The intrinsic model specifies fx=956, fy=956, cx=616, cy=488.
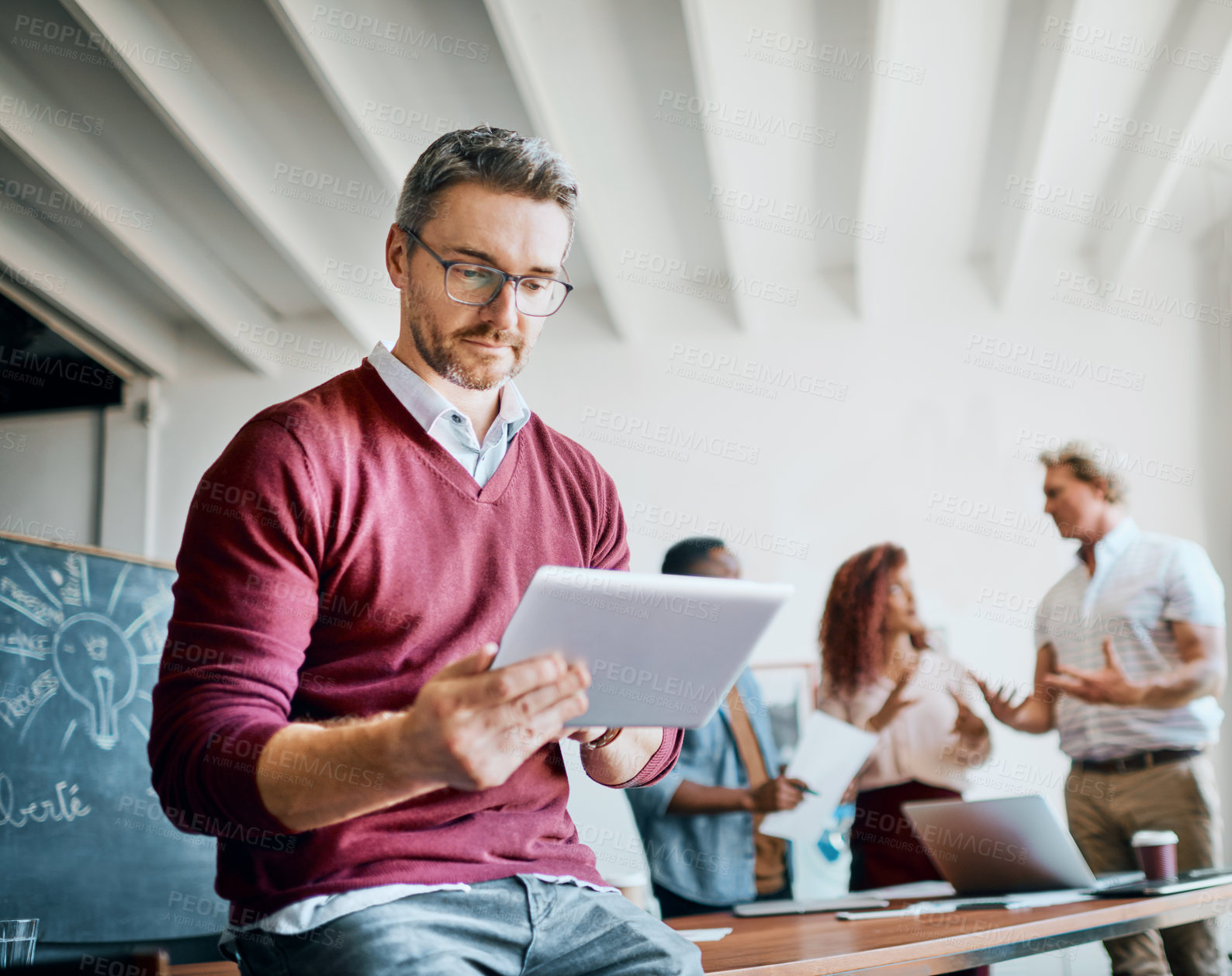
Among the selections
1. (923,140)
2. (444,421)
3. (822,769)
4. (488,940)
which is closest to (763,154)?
(923,140)

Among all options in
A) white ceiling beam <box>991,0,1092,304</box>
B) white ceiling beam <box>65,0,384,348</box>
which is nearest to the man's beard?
white ceiling beam <box>65,0,384,348</box>

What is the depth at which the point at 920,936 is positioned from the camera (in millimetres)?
1467

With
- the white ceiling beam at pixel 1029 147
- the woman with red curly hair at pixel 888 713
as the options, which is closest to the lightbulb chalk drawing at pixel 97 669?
the woman with red curly hair at pixel 888 713

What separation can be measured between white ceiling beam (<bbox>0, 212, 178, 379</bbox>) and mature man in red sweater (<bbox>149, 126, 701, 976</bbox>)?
141 inches

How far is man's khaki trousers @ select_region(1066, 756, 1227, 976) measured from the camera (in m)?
2.60

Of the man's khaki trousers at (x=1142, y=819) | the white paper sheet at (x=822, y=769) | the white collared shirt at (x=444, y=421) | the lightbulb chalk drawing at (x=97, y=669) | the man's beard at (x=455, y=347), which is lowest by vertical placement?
the man's khaki trousers at (x=1142, y=819)

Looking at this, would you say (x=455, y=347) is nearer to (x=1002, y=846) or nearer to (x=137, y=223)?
(x=1002, y=846)

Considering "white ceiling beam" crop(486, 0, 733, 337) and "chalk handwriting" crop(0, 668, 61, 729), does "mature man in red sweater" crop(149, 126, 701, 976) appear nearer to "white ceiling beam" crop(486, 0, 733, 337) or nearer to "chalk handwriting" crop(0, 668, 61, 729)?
"white ceiling beam" crop(486, 0, 733, 337)

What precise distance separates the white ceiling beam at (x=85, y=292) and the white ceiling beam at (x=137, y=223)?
340 millimetres

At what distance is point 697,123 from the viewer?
3.85 metres

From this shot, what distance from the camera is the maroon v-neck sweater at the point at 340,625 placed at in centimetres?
89

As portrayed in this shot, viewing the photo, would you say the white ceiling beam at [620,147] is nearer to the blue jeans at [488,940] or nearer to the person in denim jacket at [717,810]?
the person in denim jacket at [717,810]

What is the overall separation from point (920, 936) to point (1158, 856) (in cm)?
91

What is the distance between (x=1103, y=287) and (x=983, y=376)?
0.74 metres
